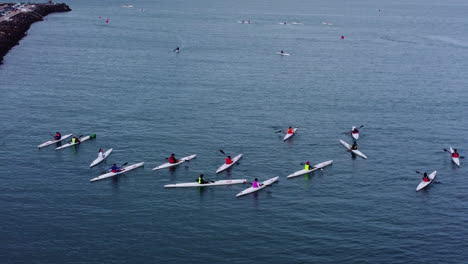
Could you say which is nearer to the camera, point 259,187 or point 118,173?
point 259,187

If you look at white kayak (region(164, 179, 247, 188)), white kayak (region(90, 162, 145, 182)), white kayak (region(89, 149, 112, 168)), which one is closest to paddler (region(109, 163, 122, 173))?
white kayak (region(90, 162, 145, 182))

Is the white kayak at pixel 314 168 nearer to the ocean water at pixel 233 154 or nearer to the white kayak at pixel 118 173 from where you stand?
the ocean water at pixel 233 154

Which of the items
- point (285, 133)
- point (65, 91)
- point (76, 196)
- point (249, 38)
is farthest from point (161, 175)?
point (249, 38)

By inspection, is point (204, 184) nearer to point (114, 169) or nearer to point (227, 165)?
point (227, 165)

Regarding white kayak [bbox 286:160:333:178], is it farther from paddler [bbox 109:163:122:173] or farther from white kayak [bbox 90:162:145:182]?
paddler [bbox 109:163:122:173]

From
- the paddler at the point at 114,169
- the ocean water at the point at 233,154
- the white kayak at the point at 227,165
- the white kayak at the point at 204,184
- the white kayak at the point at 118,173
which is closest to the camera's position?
the ocean water at the point at 233,154

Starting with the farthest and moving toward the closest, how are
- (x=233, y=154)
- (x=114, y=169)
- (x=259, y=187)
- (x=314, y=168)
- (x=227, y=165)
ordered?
(x=233, y=154), (x=227, y=165), (x=314, y=168), (x=114, y=169), (x=259, y=187)

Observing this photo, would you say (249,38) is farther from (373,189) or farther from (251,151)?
(373,189)

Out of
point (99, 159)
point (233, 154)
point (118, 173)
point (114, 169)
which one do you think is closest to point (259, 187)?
point (233, 154)

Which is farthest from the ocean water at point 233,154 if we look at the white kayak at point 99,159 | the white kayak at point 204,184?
the white kayak at point 99,159
